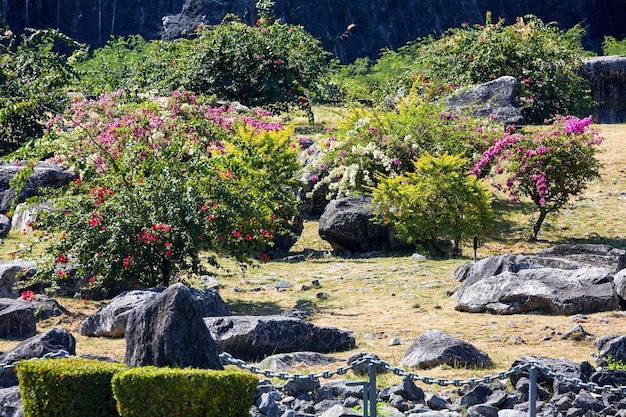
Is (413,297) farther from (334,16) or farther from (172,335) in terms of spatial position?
(334,16)

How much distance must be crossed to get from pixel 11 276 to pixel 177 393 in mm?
6844

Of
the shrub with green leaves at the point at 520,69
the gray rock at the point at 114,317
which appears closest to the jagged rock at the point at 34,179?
the gray rock at the point at 114,317

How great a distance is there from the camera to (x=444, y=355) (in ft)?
30.9

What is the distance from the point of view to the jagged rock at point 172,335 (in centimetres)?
786

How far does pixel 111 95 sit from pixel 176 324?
1379cm

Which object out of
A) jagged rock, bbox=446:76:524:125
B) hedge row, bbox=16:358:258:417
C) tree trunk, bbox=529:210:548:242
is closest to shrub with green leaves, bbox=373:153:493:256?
tree trunk, bbox=529:210:548:242

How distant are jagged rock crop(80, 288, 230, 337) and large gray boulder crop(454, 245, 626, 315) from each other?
3037 mm

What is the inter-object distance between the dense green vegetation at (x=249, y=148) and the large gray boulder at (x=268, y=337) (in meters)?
2.86

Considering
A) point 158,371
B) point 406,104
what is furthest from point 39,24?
point 158,371

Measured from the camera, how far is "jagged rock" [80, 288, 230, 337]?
1116 centimetres

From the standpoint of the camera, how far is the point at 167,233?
13.0 m

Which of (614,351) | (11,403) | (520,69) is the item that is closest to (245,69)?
(520,69)

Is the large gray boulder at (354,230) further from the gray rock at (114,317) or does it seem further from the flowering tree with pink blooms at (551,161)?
the gray rock at (114,317)

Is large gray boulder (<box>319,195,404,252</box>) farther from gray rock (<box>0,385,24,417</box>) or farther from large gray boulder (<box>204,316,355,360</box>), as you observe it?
gray rock (<box>0,385,24,417</box>)
